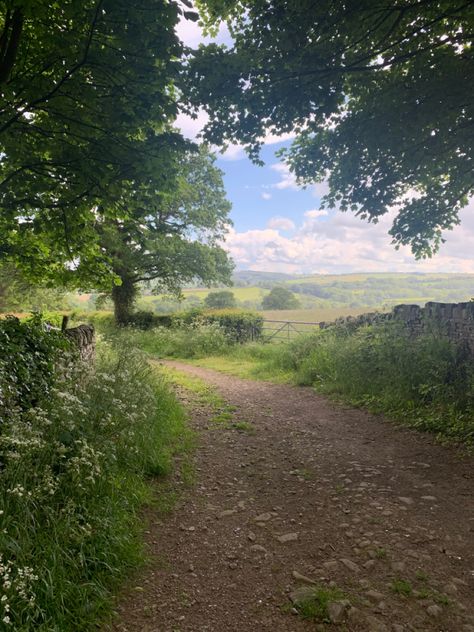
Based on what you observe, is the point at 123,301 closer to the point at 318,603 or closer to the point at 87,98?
the point at 87,98

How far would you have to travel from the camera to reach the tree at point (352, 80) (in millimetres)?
6670

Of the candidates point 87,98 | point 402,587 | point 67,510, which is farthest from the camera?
point 87,98

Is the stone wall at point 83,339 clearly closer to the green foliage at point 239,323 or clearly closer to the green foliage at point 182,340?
the green foliage at point 182,340

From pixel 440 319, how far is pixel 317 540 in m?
7.23

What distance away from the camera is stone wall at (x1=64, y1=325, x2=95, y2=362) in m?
6.60

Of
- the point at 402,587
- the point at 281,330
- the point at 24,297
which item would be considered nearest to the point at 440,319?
the point at 402,587

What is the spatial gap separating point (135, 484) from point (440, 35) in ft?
33.8

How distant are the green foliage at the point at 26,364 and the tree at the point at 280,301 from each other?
5613 cm

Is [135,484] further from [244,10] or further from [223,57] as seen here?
[244,10]

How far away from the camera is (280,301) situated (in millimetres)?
61125

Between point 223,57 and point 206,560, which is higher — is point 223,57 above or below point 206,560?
above

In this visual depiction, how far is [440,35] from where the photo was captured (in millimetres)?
7695

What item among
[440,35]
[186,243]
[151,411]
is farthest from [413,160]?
[186,243]

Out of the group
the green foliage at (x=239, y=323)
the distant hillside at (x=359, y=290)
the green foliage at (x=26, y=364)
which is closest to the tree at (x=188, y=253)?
the green foliage at (x=239, y=323)
